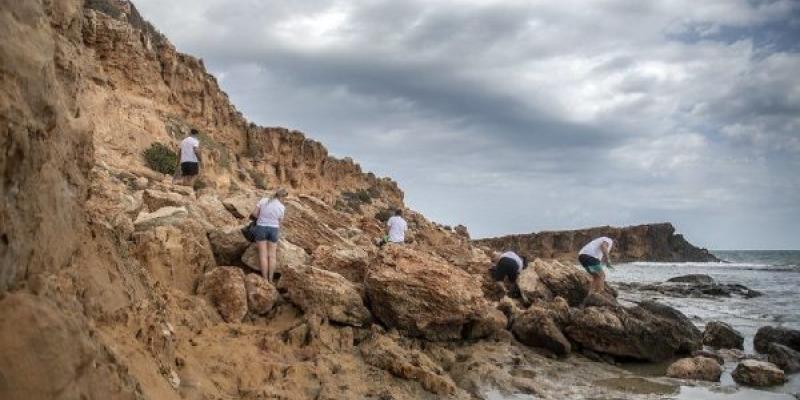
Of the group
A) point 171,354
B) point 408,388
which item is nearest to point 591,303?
point 408,388

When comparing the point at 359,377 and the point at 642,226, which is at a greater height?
the point at 642,226

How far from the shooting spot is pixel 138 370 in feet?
14.5

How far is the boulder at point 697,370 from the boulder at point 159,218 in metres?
7.64

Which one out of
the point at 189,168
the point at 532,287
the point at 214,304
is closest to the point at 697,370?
the point at 532,287

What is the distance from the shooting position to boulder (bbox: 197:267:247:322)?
7.64m

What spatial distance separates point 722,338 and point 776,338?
0.92 m

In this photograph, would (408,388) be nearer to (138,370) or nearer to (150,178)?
(138,370)

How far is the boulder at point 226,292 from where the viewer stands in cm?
764

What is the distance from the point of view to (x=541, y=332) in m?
9.41

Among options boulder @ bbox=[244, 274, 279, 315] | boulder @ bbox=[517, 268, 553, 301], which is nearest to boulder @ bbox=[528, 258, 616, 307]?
boulder @ bbox=[517, 268, 553, 301]

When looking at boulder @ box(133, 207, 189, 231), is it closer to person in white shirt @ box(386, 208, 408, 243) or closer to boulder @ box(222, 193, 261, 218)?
boulder @ box(222, 193, 261, 218)

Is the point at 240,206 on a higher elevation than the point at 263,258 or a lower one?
higher

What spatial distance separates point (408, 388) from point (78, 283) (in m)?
3.77

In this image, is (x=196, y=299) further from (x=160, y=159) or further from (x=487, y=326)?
(x=160, y=159)
